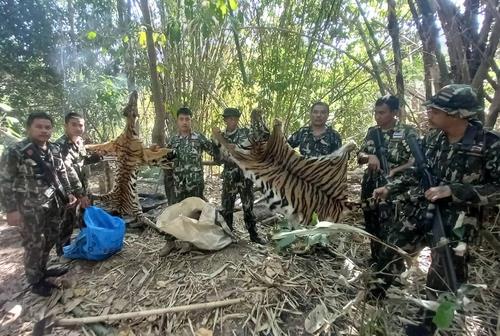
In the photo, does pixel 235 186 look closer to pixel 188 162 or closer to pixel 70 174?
pixel 188 162

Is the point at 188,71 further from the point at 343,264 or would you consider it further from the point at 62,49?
the point at 62,49

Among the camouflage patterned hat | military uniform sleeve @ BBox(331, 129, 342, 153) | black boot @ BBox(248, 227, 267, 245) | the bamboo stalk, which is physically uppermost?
the camouflage patterned hat

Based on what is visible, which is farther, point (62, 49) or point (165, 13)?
point (62, 49)

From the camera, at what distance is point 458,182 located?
77.5 inches

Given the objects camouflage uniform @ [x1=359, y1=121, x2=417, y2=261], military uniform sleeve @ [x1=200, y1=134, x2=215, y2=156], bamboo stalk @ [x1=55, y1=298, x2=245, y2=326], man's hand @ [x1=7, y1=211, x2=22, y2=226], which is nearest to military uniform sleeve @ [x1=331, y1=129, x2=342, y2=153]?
camouflage uniform @ [x1=359, y1=121, x2=417, y2=261]

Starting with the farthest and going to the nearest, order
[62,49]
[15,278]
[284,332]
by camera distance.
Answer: [62,49] < [15,278] < [284,332]

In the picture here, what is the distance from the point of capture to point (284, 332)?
220cm

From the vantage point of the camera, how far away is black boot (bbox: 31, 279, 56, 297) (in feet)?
8.87

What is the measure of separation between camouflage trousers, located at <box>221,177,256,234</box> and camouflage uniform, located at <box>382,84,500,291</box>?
4.69 ft

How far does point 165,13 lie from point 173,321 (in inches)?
142

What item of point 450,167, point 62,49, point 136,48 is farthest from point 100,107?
point 450,167

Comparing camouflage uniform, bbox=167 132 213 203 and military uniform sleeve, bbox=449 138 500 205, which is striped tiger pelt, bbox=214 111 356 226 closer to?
military uniform sleeve, bbox=449 138 500 205

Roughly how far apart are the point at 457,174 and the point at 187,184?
2487mm

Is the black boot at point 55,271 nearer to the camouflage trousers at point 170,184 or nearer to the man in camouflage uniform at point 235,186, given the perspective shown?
the camouflage trousers at point 170,184
